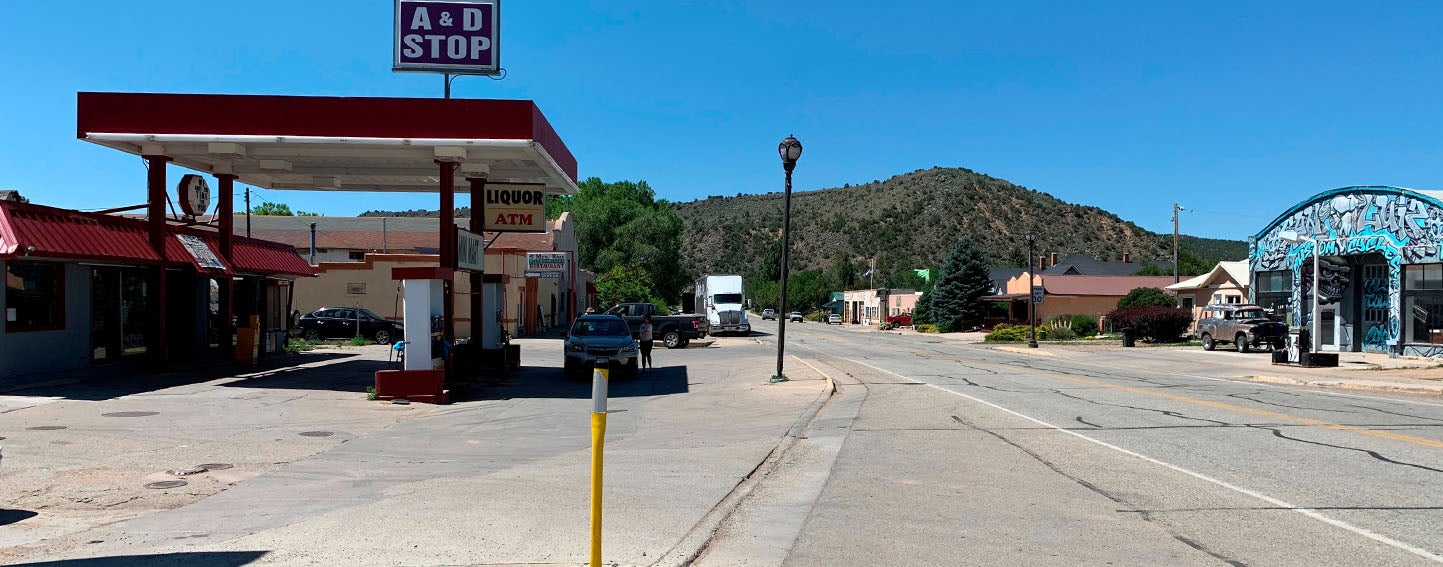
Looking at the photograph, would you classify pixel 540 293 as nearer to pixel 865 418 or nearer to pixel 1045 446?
pixel 865 418

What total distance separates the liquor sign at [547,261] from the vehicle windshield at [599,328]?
1889cm

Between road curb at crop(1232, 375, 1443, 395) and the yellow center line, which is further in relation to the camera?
road curb at crop(1232, 375, 1443, 395)

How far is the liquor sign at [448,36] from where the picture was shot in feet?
70.8

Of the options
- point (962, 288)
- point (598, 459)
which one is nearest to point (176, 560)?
point (598, 459)

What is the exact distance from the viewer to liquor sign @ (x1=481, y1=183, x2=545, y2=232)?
23359 millimetres

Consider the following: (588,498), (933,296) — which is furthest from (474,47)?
(933,296)

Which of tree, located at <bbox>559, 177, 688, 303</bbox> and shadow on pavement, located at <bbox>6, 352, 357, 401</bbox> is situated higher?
tree, located at <bbox>559, 177, 688, 303</bbox>

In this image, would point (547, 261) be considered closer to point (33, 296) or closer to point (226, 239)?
point (226, 239)

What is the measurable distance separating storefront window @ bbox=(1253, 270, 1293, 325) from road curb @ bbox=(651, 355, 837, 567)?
33.5 meters

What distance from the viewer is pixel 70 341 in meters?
18.3

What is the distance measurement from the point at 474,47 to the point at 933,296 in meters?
52.8

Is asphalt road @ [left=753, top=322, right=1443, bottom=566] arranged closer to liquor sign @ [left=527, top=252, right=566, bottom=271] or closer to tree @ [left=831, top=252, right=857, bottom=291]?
A: liquor sign @ [left=527, top=252, right=566, bottom=271]

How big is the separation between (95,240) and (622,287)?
48.2 meters

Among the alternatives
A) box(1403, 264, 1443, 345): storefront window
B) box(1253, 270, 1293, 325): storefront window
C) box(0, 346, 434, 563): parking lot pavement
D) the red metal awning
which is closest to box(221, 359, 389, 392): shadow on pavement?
box(0, 346, 434, 563): parking lot pavement
